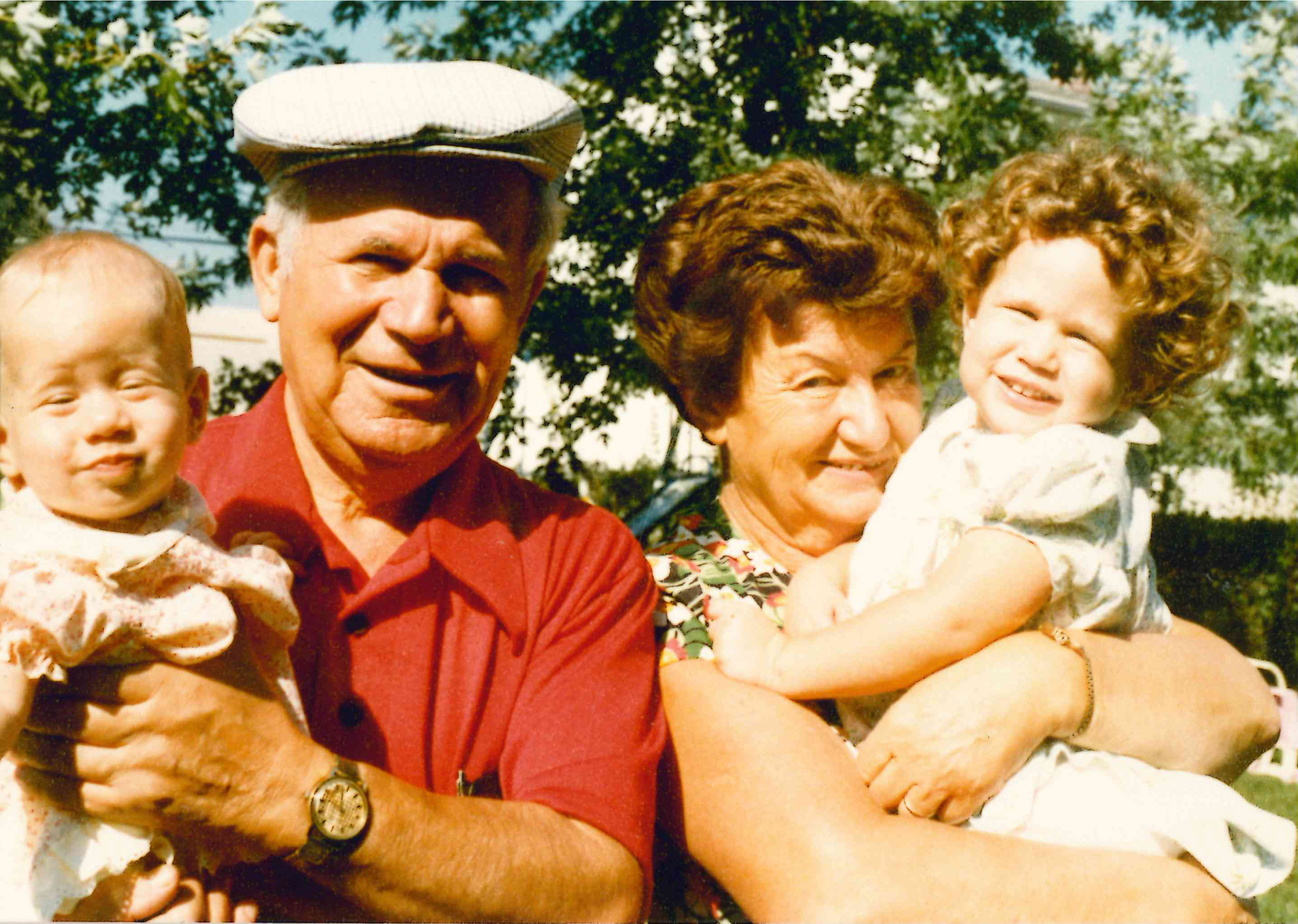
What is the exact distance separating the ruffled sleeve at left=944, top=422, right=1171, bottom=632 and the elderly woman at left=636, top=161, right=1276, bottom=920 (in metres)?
0.10

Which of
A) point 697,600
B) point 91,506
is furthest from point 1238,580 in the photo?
point 91,506

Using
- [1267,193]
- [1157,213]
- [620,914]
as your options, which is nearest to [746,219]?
[1157,213]

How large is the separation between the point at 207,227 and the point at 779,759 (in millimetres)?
3715

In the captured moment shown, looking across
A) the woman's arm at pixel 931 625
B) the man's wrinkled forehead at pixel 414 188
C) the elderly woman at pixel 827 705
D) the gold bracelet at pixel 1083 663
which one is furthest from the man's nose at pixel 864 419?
the man's wrinkled forehead at pixel 414 188

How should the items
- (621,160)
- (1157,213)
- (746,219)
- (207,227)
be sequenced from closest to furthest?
1. (1157,213)
2. (746,219)
3. (207,227)
4. (621,160)

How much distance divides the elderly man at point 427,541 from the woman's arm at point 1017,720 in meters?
0.48

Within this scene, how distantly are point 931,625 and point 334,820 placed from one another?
1128mm

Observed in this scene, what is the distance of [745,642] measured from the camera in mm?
2543

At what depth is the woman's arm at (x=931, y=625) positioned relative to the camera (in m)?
2.31

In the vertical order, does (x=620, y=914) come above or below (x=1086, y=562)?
below

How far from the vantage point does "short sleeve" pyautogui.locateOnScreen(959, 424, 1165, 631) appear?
2.30 metres

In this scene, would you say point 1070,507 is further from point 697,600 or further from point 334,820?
point 334,820

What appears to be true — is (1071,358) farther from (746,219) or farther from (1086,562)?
(746,219)

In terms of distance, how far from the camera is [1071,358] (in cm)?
243
